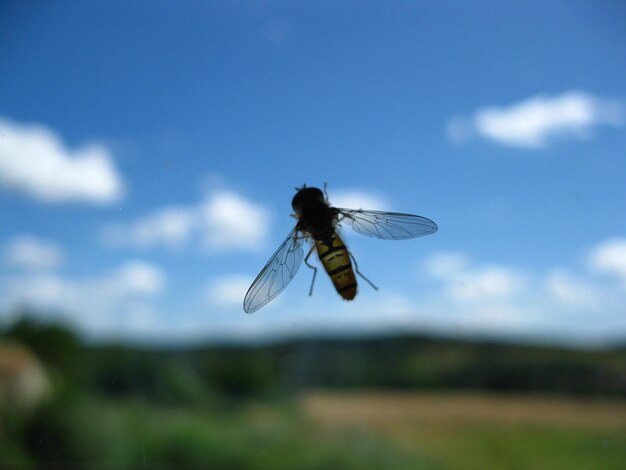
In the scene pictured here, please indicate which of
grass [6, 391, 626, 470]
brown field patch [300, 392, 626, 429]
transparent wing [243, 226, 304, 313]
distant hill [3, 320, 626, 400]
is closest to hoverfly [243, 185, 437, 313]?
transparent wing [243, 226, 304, 313]

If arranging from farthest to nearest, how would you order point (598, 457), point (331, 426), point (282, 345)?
1. point (331, 426)
2. point (598, 457)
3. point (282, 345)

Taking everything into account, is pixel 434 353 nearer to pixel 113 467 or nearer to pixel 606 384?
pixel 606 384

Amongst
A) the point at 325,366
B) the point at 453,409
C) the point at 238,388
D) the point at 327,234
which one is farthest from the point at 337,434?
the point at 327,234

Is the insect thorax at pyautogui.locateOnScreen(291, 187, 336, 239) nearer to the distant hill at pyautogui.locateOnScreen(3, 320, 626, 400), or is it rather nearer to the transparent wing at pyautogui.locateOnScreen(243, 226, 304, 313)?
the transparent wing at pyautogui.locateOnScreen(243, 226, 304, 313)

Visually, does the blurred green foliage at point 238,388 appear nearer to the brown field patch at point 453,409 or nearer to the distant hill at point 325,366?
the distant hill at point 325,366

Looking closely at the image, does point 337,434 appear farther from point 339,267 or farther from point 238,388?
point 339,267

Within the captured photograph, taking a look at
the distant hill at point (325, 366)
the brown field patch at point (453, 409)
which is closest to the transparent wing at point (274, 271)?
the distant hill at point (325, 366)

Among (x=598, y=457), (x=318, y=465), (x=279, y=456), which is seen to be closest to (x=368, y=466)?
(x=318, y=465)
